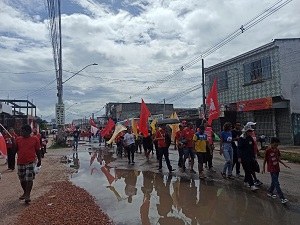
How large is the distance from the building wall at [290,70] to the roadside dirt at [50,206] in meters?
19.4

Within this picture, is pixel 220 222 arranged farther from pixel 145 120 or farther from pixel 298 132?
pixel 298 132

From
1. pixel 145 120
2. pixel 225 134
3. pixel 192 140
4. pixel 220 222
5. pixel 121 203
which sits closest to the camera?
pixel 220 222

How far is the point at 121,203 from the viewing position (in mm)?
8656

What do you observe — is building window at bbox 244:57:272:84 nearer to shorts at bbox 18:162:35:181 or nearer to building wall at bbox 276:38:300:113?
building wall at bbox 276:38:300:113

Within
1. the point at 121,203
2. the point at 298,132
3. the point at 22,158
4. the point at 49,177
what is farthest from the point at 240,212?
the point at 298,132

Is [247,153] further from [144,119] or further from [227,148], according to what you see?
[144,119]

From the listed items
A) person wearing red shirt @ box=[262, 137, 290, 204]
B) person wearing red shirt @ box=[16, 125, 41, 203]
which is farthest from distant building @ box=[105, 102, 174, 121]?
person wearing red shirt @ box=[262, 137, 290, 204]

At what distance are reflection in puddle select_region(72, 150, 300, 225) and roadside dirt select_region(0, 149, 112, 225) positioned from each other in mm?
386

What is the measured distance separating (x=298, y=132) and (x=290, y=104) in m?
2.05

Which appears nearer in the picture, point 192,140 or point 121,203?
point 121,203

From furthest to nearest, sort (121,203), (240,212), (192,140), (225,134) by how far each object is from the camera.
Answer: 1. (192,140)
2. (225,134)
3. (121,203)
4. (240,212)

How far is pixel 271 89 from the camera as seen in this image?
27.2 m

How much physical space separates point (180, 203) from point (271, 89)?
20842 mm

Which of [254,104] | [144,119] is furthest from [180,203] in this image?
[254,104]
